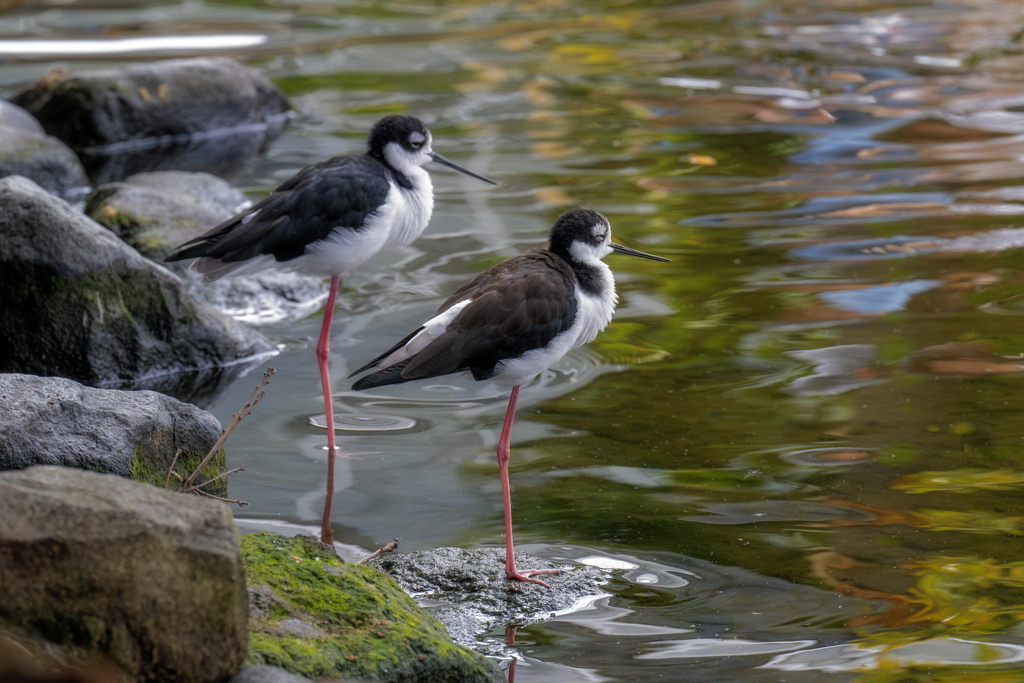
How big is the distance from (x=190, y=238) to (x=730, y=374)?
3.70 m

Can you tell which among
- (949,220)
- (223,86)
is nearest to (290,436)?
(949,220)

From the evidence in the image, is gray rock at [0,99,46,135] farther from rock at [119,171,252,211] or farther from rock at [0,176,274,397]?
rock at [0,176,274,397]

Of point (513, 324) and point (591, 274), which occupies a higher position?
point (591, 274)

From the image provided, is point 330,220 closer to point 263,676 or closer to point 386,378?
point 386,378

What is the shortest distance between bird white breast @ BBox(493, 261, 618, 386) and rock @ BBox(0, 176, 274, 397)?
8.93 ft

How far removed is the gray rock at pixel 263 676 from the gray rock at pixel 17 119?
359 inches

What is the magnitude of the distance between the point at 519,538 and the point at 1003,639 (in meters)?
1.90

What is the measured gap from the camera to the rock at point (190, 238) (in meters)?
7.74

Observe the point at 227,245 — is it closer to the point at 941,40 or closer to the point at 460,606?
the point at 460,606

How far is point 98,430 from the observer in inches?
183

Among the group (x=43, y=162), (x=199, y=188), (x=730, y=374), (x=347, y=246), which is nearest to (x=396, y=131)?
(x=347, y=246)

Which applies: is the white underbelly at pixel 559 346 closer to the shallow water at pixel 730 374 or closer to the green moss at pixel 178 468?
the shallow water at pixel 730 374

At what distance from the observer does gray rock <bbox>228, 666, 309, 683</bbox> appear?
294cm

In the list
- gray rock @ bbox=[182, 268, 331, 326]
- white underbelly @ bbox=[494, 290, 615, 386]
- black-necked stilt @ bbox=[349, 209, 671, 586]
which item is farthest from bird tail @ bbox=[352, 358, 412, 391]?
gray rock @ bbox=[182, 268, 331, 326]
